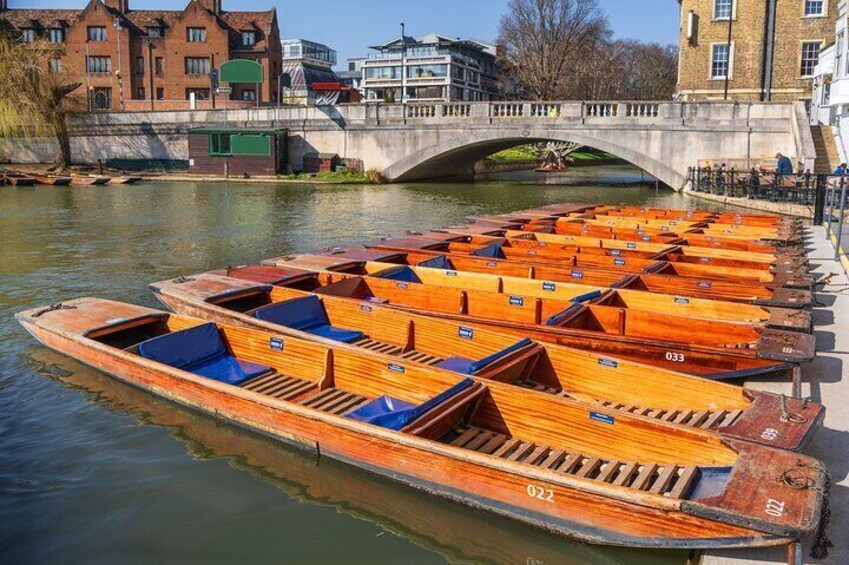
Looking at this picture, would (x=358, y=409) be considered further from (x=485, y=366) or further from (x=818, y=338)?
(x=818, y=338)

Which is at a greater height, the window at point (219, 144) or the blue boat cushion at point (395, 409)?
the window at point (219, 144)

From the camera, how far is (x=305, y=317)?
9.27 meters

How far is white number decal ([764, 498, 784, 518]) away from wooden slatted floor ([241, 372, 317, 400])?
163 inches

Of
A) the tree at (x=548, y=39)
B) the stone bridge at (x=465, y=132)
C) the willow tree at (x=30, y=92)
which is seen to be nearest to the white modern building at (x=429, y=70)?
the tree at (x=548, y=39)

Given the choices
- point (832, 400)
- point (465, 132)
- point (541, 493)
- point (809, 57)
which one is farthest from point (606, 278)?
point (809, 57)

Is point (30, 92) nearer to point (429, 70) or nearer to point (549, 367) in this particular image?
point (549, 367)

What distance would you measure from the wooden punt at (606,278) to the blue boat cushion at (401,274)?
0.82 m

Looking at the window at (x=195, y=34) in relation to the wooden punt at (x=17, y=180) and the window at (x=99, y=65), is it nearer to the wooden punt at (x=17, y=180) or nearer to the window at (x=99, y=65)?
the window at (x=99, y=65)

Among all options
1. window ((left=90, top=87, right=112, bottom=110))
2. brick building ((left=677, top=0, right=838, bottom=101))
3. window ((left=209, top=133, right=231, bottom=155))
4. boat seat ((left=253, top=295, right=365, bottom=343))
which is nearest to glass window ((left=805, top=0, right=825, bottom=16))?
brick building ((left=677, top=0, right=838, bottom=101))

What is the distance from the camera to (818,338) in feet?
28.7

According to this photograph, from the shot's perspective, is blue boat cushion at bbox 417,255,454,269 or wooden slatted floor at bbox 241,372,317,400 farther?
blue boat cushion at bbox 417,255,454,269

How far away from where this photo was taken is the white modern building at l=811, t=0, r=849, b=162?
28859 mm

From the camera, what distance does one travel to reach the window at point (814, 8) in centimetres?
3975

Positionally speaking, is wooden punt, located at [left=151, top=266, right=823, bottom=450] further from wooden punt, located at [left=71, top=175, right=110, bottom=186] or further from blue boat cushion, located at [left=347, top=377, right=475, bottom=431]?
wooden punt, located at [left=71, top=175, right=110, bottom=186]
